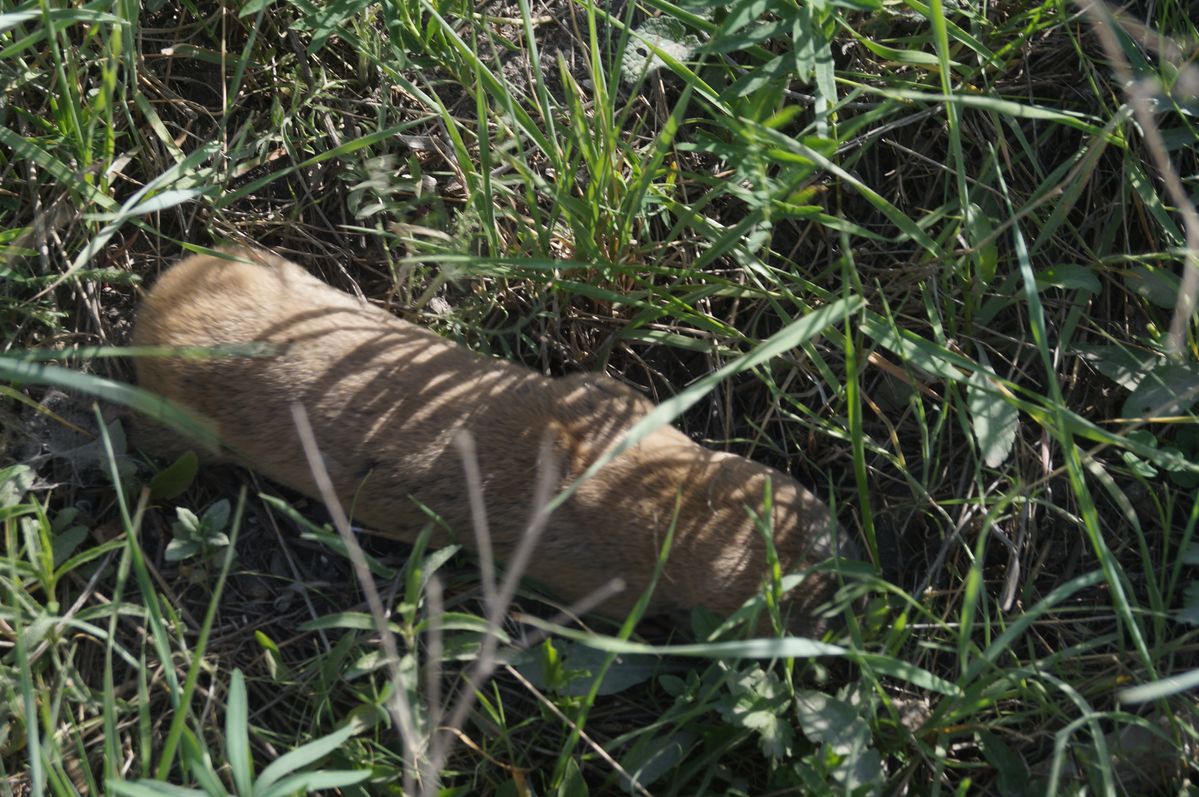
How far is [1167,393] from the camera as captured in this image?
3053 mm

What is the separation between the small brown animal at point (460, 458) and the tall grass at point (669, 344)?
0.58 feet

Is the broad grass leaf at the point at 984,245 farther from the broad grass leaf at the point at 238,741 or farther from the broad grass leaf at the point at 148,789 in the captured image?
the broad grass leaf at the point at 148,789

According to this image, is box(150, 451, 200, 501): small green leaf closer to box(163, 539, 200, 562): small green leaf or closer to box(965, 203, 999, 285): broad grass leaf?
box(163, 539, 200, 562): small green leaf

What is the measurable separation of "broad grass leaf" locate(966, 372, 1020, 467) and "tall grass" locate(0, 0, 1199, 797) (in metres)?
0.02

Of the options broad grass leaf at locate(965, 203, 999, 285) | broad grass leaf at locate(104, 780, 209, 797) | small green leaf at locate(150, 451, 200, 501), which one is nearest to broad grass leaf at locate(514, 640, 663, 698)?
broad grass leaf at locate(104, 780, 209, 797)

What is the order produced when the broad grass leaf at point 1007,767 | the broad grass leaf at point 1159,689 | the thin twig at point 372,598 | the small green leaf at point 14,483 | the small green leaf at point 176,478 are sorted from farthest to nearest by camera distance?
1. the small green leaf at point 176,478
2. the small green leaf at point 14,483
3. the broad grass leaf at point 1007,767
4. the thin twig at point 372,598
5. the broad grass leaf at point 1159,689

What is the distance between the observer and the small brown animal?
9.75 feet

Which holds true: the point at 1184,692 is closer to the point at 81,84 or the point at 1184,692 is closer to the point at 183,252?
the point at 183,252

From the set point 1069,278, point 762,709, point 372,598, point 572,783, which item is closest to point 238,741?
point 372,598

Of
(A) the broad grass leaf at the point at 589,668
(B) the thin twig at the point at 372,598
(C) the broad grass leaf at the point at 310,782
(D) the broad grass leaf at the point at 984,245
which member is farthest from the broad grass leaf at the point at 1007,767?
(C) the broad grass leaf at the point at 310,782

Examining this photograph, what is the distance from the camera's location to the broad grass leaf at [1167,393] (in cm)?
303

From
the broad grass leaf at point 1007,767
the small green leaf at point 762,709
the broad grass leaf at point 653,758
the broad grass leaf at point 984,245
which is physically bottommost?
the broad grass leaf at point 1007,767

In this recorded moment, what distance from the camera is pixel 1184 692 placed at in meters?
2.92

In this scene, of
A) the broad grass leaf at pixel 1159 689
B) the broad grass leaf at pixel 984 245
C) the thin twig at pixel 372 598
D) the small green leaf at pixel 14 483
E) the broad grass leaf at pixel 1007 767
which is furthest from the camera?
the small green leaf at pixel 14 483
